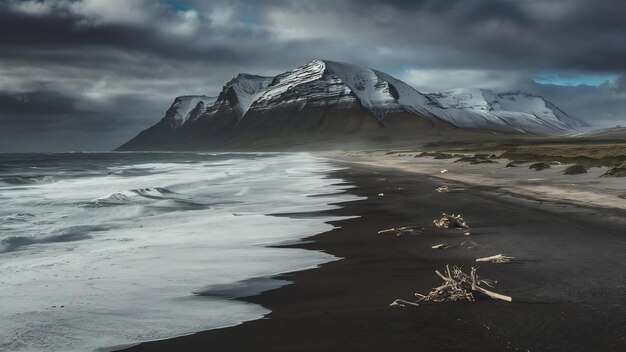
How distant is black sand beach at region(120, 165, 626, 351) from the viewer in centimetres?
677

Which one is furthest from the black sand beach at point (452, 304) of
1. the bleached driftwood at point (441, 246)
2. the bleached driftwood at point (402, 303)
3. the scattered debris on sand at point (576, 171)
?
the scattered debris on sand at point (576, 171)

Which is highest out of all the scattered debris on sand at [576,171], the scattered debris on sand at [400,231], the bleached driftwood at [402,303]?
the scattered debris on sand at [576,171]

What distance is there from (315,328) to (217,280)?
362cm

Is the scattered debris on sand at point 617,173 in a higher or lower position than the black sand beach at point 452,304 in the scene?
higher

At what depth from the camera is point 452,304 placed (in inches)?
326

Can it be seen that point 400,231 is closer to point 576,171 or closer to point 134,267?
point 134,267

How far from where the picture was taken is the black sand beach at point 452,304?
22.2 ft

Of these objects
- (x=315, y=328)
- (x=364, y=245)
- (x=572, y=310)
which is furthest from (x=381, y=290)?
(x=364, y=245)

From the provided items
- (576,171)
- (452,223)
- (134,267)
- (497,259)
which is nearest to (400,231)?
(452,223)

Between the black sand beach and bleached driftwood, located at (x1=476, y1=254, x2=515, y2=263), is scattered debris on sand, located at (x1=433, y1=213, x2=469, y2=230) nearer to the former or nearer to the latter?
the black sand beach

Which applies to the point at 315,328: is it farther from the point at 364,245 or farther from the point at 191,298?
the point at 364,245

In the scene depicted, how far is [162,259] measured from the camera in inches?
500

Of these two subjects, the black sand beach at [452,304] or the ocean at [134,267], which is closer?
the black sand beach at [452,304]

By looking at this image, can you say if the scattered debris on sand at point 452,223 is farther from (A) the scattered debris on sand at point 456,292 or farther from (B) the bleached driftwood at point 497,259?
(A) the scattered debris on sand at point 456,292
